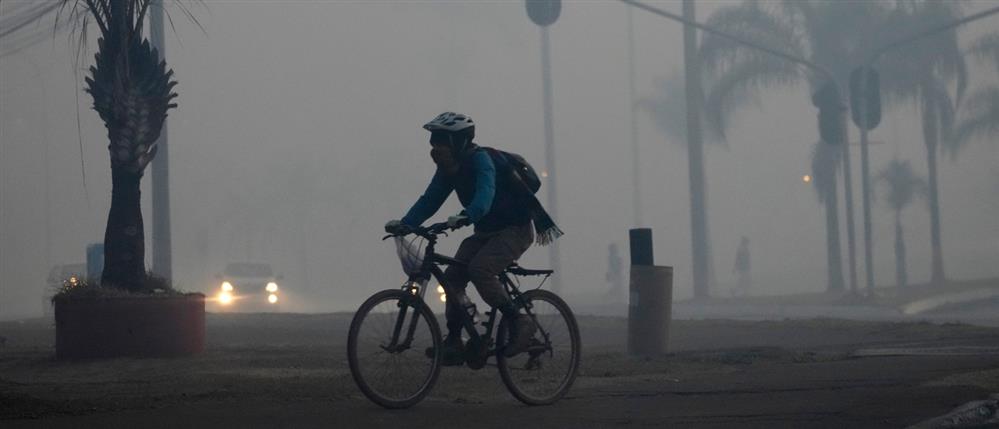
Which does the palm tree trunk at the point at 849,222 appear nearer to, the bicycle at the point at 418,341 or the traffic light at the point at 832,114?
the traffic light at the point at 832,114

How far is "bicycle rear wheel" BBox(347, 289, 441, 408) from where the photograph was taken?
24.4 ft

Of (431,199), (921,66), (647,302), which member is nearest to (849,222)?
(921,66)

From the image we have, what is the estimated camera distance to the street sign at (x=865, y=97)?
3500 cm

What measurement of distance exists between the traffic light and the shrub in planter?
25.4 meters

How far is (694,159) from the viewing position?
4262 centimetres

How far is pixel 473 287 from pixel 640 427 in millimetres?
1525

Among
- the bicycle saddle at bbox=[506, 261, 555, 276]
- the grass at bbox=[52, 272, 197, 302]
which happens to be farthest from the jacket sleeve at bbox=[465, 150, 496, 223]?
the grass at bbox=[52, 272, 197, 302]

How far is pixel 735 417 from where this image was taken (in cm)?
735

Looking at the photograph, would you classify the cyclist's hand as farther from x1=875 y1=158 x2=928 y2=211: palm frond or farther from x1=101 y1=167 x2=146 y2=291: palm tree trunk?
x1=875 y1=158 x2=928 y2=211: palm frond

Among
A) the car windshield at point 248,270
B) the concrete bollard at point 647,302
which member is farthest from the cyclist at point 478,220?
the car windshield at point 248,270

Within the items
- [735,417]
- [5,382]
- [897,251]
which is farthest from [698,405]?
[897,251]

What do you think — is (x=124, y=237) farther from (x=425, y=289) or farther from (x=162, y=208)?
(x=162, y=208)

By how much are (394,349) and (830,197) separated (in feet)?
147

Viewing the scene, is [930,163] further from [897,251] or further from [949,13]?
[949,13]
